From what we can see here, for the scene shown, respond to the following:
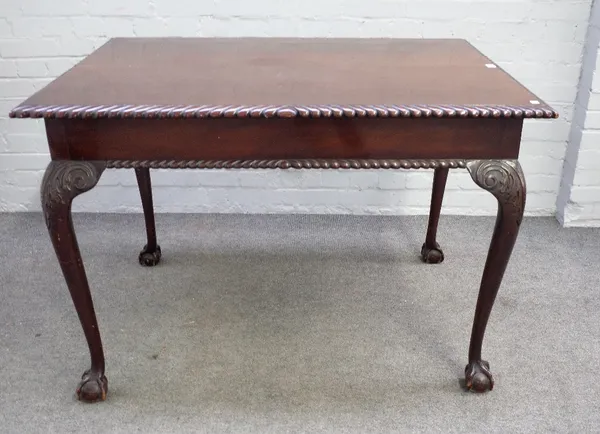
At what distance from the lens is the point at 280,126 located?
1225 millimetres

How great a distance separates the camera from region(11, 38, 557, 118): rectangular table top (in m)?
1.17

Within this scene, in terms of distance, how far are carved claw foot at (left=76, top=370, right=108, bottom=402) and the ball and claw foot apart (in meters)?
0.61

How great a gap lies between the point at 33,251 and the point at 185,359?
86 centimetres

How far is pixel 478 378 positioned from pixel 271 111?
831mm

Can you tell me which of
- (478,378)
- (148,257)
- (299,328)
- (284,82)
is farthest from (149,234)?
(478,378)

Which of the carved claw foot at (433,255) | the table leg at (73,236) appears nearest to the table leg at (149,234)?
the table leg at (73,236)

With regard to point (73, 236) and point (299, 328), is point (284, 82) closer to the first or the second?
point (73, 236)

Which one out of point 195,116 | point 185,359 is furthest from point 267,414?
point 195,116

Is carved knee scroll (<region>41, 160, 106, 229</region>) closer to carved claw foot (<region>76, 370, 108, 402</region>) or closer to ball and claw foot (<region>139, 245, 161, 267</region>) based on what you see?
carved claw foot (<region>76, 370, 108, 402</region>)

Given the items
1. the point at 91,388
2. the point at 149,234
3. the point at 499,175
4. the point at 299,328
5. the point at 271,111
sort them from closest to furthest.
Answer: the point at 271,111, the point at 499,175, the point at 91,388, the point at 299,328, the point at 149,234

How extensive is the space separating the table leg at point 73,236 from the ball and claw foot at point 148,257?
596 mm

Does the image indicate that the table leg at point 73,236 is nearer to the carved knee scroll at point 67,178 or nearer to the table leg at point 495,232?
the carved knee scroll at point 67,178

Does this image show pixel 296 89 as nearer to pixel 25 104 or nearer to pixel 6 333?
pixel 25 104

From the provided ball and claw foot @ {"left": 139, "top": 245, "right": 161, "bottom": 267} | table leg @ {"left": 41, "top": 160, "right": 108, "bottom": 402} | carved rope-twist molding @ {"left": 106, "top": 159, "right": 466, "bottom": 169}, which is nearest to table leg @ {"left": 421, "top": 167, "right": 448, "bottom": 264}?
carved rope-twist molding @ {"left": 106, "top": 159, "right": 466, "bottom": 169}
